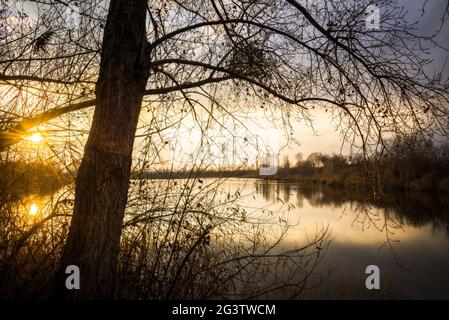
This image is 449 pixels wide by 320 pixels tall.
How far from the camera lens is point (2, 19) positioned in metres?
3.17

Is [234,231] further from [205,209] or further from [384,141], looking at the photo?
[384,141]

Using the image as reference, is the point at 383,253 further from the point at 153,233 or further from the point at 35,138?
the point at 35,138

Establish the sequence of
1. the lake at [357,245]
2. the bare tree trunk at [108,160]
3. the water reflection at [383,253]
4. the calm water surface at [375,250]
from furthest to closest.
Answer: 1. the water reflection at [383,253]
2. the calm water surface at [375,250]
3. the lake at [357,245]
4. the bare tree trunk at [108,160]

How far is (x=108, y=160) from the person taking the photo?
7.93ft

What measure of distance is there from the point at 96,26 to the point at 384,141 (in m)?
2.98

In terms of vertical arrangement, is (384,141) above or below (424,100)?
below

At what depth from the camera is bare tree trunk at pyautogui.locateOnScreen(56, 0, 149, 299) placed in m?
2.36

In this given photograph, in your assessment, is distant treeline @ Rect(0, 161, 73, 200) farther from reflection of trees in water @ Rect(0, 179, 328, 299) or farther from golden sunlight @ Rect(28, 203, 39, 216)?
golden sunlight @ Rect(28, 203, 39, 216)

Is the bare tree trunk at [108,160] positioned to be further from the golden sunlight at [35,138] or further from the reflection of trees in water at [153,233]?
the golden sunlight at [35,138]

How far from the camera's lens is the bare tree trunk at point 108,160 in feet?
7.75

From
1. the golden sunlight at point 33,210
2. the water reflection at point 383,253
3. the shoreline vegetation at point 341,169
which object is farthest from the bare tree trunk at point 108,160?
the golden sunlight at point 33,210

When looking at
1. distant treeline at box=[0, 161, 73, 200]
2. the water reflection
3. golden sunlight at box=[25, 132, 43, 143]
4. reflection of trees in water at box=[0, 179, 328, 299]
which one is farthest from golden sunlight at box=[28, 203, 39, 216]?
the water reflection

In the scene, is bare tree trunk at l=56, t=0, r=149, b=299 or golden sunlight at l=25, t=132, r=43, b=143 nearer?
bare tree trunk at l=56, t=0, r=149, b=299
